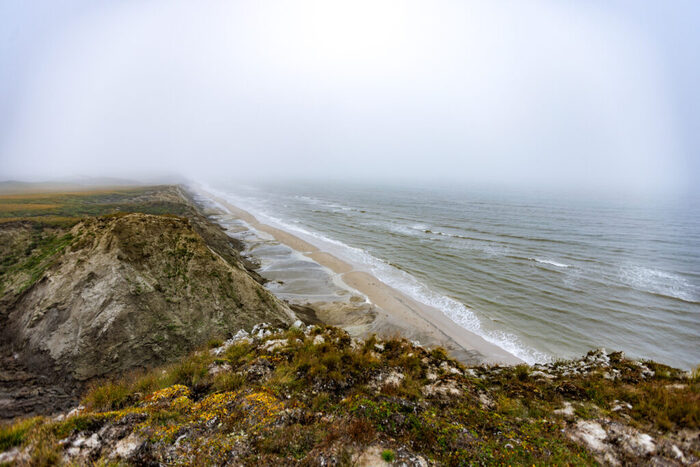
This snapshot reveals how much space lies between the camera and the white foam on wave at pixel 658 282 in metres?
23.4

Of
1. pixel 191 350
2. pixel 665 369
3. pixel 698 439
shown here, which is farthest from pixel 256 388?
pixel 665 369

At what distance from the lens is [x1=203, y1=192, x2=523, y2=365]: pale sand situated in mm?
15798

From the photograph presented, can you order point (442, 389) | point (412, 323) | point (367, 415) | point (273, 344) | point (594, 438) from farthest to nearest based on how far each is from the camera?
point (412, 323) < point (273, 344) < point (442, 389) < point (367, 415) < point (594, 438)

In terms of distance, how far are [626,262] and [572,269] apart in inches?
367

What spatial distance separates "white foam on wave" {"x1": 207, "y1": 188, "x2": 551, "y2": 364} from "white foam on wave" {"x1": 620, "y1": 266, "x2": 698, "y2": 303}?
58.7 feet

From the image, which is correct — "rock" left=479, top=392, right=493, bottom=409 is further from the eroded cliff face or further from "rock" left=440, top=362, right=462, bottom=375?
the eroded cliff face

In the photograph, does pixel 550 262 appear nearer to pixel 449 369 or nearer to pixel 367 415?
pixel 449 369

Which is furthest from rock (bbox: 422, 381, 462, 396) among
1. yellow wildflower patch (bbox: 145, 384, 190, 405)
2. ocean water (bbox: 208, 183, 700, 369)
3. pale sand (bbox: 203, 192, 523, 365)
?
ocean water (bbox: 208, 183, 700, 369)

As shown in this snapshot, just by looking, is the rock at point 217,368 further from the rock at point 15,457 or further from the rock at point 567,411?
the rock at point 567,411

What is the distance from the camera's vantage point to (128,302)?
11570mm

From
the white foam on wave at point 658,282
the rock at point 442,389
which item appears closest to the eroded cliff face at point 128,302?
the rock at point 442,389

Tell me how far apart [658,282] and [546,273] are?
394 inches

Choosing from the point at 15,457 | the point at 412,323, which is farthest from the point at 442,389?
the point at 412,323

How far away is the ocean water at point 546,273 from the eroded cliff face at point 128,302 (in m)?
16.2
